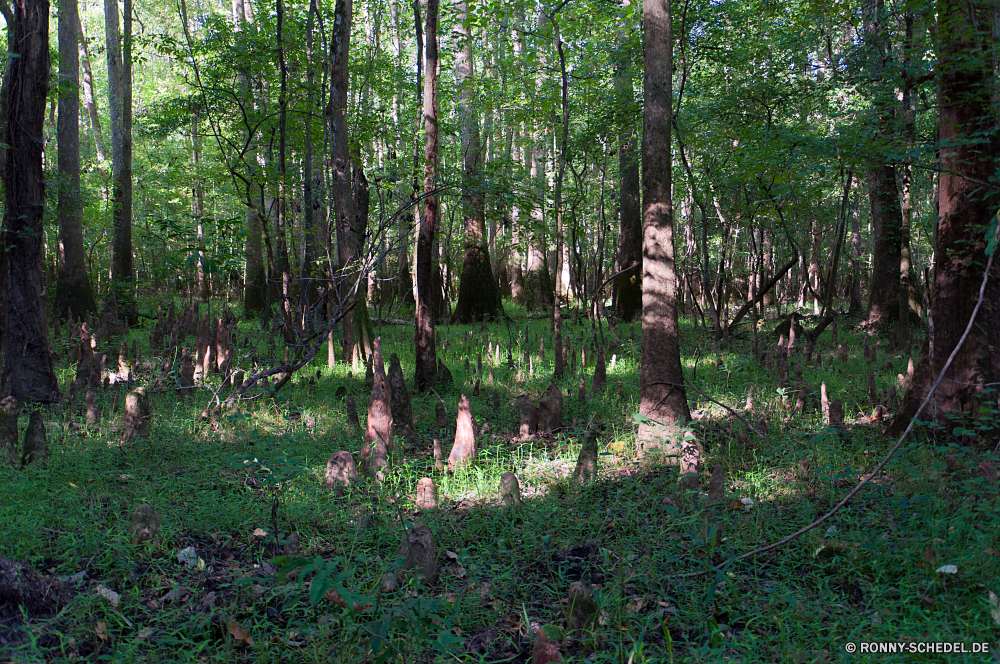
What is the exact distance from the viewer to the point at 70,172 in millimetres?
11883

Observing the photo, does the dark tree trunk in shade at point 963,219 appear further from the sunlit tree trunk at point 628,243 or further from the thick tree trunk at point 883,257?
the sunlit tree trunk at point 628,243

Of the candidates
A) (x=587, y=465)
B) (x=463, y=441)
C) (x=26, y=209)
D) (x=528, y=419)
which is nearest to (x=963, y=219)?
(x=587, y=465)

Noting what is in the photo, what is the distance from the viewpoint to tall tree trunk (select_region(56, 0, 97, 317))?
11.8 m

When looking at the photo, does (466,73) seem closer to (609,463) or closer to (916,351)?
(916,351)

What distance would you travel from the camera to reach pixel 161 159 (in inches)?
868

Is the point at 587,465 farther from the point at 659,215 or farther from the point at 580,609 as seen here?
the point at 659,215

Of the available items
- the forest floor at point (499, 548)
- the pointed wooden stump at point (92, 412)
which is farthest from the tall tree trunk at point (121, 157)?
the forest floor at point (499, 548)

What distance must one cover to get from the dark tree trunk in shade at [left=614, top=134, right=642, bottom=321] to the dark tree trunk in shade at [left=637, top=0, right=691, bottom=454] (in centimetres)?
820

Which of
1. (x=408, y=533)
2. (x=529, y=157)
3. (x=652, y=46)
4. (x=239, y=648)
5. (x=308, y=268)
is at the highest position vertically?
(x=529, y=157)

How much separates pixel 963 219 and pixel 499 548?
164 inches

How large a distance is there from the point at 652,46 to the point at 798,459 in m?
3.41

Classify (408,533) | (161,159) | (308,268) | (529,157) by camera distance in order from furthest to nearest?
(161,159), (529,157), (308,268), (408,533)

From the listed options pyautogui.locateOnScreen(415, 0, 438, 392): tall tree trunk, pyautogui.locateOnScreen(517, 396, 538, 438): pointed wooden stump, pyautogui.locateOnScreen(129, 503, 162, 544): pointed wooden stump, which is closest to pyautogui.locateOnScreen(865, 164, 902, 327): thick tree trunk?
pyautogui.locateOnScreen(415, 0, 438, 392): tall tree trunk

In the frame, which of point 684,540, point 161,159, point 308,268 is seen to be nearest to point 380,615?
point 684,540
